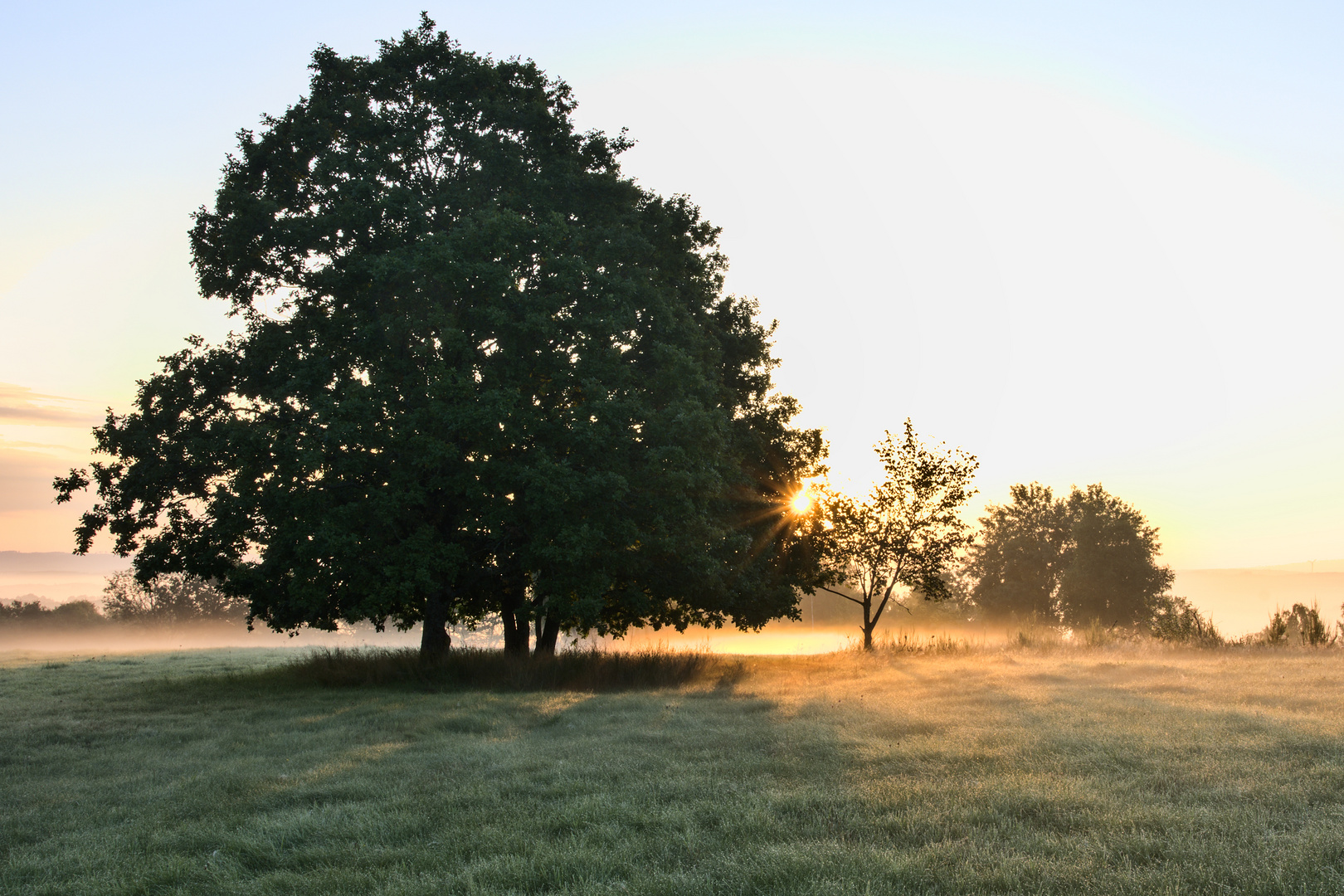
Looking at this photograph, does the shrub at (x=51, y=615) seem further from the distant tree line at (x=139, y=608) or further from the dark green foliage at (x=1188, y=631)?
the dark green foliage at (x=1188, y=631)

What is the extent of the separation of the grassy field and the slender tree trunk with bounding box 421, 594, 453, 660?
5.46m

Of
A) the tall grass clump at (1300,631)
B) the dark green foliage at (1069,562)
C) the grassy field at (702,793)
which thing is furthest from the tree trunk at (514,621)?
the dark green foliage at (1069,562)

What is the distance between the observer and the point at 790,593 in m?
25.2

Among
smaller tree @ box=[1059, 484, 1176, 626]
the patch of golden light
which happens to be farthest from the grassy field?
smaller tree @ box=[1059, 484, 1176, 626]

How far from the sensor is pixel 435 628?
22.3 meters

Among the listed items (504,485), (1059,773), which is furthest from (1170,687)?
(504,485)

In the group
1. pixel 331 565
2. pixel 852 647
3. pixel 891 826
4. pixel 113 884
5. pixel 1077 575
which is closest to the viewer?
pixel 113 884

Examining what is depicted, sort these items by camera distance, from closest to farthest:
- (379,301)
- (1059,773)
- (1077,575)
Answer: (1059,773) < (379,301) < (1077,575)

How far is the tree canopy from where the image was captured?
60.3 feet

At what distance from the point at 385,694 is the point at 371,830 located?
11742 mm

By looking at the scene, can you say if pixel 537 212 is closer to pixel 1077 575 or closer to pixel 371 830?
pixel 371 830

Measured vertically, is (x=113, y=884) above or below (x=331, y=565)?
below

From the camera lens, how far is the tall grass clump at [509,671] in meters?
20.1

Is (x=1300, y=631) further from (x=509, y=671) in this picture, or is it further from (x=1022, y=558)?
(x=1022, y=558)
